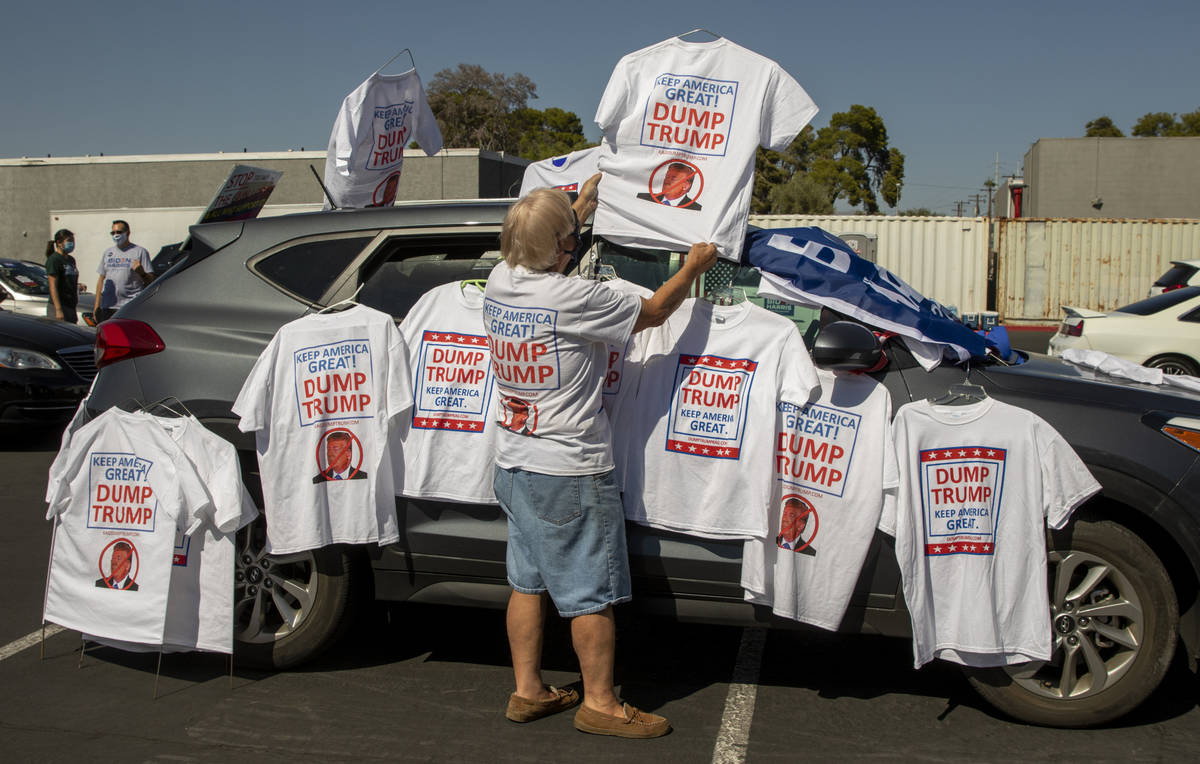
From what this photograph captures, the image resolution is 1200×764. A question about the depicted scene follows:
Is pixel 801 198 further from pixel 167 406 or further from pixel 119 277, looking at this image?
pixel 167 406

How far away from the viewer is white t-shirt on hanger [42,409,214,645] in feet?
12.7

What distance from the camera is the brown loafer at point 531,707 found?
361 centimetres

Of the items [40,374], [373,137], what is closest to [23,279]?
[40,374]

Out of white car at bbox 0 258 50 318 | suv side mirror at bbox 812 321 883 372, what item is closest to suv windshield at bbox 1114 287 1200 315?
suv side mirror at bbox 812 321 883 372

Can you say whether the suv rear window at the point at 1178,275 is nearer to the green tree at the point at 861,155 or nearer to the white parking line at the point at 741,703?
the white parking line at the point at 741,703

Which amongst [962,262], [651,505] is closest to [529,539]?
[651,505]

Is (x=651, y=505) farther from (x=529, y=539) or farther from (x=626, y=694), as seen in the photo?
(x=626, y=694)

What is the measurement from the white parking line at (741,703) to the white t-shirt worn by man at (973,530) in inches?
25.5

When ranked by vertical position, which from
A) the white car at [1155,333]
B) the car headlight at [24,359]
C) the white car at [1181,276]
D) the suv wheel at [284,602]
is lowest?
the suv wheel at [284,602]

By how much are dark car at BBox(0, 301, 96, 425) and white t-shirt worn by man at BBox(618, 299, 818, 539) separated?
22.2 ft

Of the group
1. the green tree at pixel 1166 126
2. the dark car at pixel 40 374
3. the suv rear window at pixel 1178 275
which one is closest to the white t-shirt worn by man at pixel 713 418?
the dark car at pixel 40 374

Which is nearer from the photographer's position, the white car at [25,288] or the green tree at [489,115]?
the white car at [25,288]

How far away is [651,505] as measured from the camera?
143 inches

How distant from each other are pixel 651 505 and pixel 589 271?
962 mm
